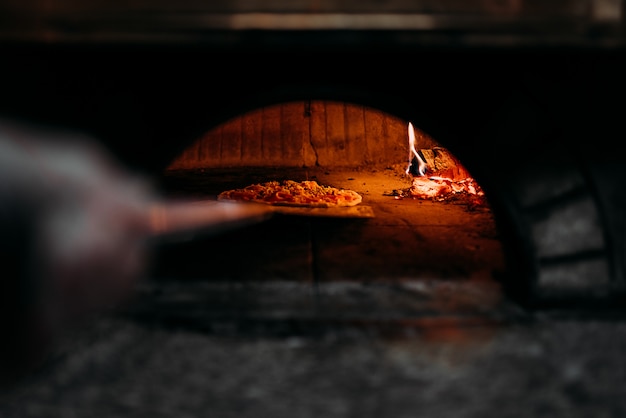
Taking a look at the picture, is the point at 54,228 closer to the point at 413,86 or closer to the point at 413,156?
the point at 413,86

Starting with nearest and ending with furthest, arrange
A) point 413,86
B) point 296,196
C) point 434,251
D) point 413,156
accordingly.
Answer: point 413,86 < point 434,251 < point 296,196 < point 413,156

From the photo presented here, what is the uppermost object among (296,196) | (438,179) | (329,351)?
(438,179)

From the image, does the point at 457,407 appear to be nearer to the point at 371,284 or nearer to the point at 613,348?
the point at 613,348

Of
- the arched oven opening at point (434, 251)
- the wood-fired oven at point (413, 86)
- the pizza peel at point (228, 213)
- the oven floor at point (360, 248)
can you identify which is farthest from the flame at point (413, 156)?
the wood-fired oven at point (413, 86)

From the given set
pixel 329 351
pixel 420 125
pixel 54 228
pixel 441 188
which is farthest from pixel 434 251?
pixel 54 228

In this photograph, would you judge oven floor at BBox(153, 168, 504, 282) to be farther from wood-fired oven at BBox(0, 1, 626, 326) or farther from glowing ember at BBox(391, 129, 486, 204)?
glowing ember at BBox(391, 129, 486, 204)

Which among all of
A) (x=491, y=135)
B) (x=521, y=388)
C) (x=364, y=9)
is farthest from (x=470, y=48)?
(x=521, y=388)

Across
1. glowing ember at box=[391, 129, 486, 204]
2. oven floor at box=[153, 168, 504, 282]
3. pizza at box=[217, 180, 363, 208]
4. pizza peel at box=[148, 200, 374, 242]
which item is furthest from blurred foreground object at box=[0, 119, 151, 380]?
glowing ember at box=[391, 129, 486, 204]

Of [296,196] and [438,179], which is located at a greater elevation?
[438,179]
